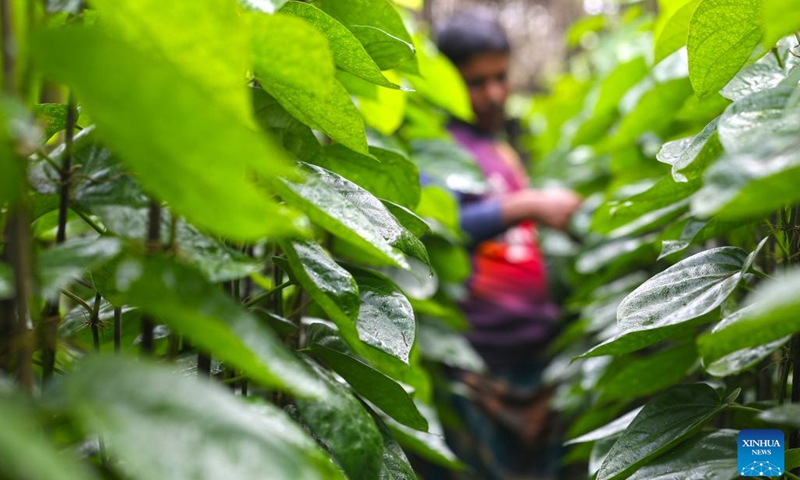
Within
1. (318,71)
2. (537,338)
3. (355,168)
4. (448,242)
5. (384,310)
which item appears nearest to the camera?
(318,71)

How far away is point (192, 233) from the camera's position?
450 millimetres

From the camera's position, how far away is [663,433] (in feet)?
2.08

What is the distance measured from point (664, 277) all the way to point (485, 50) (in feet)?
5.08

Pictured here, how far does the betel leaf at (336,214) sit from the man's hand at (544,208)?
1370mm

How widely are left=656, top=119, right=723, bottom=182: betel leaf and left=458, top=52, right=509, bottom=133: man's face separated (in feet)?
5.02

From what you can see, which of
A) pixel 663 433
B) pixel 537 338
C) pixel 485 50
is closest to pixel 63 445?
pixel 663 433

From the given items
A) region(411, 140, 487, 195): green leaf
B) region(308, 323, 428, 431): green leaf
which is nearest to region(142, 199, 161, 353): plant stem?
region(308, 323, 428, 431): green leaf

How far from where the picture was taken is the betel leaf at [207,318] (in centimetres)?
35

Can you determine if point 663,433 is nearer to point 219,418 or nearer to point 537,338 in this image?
point 219,418

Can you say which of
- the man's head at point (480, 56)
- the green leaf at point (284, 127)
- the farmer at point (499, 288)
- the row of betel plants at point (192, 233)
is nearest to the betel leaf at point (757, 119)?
the row of betel plants at point (192, 233)

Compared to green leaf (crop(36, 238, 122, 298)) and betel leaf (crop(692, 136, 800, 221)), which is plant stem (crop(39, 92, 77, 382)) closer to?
green leaf (crop(36, 238, 122, 298))

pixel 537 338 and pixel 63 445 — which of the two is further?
pixel 537 338

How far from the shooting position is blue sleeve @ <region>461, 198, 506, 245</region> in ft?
6.08

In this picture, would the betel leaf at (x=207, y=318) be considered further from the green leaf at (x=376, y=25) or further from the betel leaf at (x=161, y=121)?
the green leaf at (x=376, y=25)
